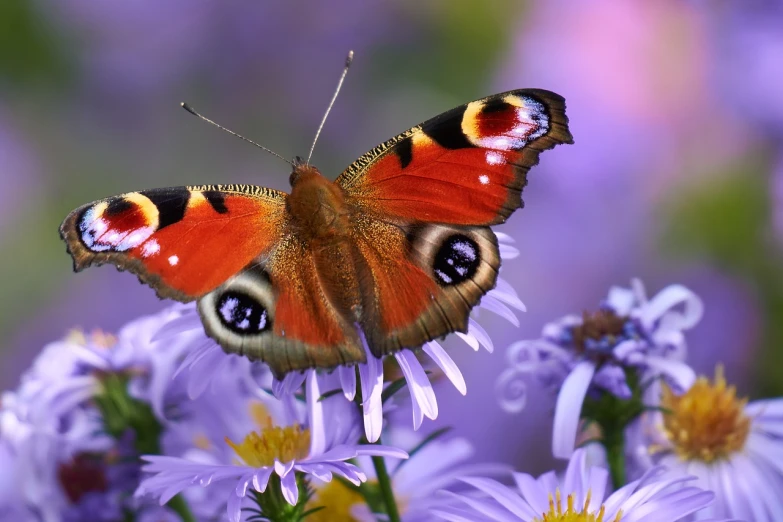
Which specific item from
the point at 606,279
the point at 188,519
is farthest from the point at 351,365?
the point at 606,279

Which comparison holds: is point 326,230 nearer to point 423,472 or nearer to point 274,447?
point 274,447

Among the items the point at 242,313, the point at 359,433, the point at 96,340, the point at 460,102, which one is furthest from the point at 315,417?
the point at 460,102

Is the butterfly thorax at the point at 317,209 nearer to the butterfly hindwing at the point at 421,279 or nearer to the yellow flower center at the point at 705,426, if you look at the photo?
the butterfly hindwing at the point at 421,279

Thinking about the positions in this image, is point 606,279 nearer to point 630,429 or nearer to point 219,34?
point 630,429

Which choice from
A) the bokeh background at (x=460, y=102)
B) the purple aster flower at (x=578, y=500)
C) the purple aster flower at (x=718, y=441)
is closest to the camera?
the purple aster flower at (x=578, y=500)

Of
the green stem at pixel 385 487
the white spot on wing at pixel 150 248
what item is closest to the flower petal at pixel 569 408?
the green stem at pixel 385 487

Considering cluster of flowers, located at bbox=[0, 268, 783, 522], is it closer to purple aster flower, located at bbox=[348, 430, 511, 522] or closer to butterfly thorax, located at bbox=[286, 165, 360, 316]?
purple aster flower, located at bbox=[348, 430, 511, 522]
